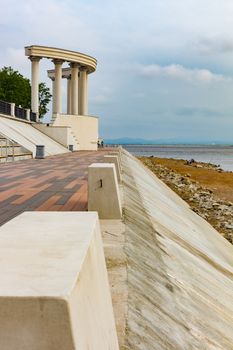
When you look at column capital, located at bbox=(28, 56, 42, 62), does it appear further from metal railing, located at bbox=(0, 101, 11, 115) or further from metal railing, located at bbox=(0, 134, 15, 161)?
metal railing, located at bbox=(0, 134, 15, 161)

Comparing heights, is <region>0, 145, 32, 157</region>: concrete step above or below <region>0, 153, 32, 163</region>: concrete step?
above

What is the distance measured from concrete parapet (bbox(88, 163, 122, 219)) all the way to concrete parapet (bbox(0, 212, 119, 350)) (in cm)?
465

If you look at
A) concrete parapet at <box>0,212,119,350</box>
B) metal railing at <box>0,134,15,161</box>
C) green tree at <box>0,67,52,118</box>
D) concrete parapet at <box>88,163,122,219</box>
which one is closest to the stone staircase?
metal railing at <box>0,134,15,161</box>

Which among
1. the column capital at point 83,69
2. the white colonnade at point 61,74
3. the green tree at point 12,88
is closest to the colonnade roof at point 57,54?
the white colonnade at point 61,74

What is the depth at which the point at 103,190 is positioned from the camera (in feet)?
24.9

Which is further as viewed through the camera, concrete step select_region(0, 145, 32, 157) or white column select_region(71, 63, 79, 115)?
white column select_region(71, 63, 79, 115)

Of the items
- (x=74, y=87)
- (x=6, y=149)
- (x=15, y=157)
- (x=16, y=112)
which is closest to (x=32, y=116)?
(x=16, y=112)

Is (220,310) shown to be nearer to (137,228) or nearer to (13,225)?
(137,228)

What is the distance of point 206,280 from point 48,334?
18.0ft

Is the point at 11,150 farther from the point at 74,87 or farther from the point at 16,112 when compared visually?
the point at 74,87

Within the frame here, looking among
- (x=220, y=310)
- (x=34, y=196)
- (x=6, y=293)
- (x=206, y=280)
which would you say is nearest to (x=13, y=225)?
(x=6, y=293)

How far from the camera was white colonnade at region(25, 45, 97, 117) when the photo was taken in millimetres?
43438

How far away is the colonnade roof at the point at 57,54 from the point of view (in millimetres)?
42969

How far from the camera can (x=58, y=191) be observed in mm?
10711
